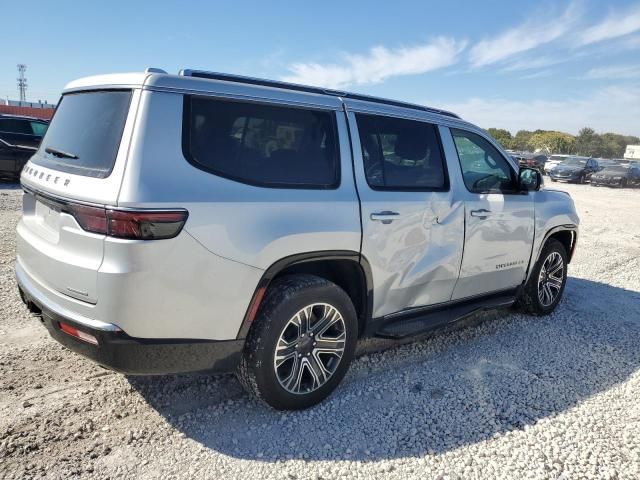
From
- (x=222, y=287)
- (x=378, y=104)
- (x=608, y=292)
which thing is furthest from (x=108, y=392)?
(x=608, y=292)

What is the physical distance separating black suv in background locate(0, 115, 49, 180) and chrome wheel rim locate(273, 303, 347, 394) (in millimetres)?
10665

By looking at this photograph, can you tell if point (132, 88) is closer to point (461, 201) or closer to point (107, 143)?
point (107, 143)

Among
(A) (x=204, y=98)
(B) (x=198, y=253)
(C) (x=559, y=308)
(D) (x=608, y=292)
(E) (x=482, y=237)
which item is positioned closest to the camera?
(B) (x=198, y=253)

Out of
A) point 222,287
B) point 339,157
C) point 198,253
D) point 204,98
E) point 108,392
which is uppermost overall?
point 204,98

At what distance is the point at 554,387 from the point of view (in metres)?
3.53

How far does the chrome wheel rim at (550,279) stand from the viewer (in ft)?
16.2

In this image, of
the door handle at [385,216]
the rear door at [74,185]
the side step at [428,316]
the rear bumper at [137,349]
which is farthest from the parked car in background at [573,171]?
the rear door at [74,185]

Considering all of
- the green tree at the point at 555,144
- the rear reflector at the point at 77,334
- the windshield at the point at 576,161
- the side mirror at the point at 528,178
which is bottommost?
the rear reflector at the point at 77,334

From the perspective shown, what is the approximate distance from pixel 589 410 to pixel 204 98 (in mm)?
3256

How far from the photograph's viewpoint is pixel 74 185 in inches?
94.5

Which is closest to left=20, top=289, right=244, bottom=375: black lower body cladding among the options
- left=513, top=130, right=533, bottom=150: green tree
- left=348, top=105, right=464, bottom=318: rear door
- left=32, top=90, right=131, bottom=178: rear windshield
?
left=32, top=90, right=131, bottom=178: rear windshield

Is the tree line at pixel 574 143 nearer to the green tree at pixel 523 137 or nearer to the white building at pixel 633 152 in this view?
the green tree at pixel 523 137

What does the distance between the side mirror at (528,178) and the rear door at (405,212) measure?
1.01 meters

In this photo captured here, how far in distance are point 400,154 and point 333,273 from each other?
3.35 ft
